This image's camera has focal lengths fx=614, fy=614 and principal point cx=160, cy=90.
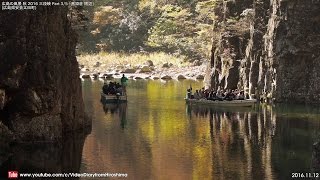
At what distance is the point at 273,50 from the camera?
61.4 m

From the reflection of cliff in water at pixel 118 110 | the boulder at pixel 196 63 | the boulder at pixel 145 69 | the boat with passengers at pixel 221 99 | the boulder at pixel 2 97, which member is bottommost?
the reflection of cliff in water at pixel 118 110

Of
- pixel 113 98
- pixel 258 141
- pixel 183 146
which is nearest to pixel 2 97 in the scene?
pixel 183 146

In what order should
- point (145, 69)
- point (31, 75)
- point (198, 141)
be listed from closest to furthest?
point (31, 75)
point (198, 141)
point (145, 69)

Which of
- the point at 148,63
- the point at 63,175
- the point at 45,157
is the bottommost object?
the point at 63,175

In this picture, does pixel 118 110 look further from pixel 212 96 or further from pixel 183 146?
pixel 183 146

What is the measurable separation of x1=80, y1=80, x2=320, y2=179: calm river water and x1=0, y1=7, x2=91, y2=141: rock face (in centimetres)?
312

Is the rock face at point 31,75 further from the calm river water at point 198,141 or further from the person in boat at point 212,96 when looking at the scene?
the person in boat at point 212,96

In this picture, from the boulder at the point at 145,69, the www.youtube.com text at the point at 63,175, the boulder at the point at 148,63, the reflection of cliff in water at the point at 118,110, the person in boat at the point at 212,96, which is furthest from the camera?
the boulder at the point at 148,63

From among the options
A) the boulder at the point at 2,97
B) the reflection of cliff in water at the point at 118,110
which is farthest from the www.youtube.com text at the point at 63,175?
the reflection of cliff in water at the point at 118,110

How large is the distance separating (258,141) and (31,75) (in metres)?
14.6

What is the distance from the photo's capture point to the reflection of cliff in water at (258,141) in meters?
30.8

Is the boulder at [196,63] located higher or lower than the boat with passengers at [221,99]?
higher

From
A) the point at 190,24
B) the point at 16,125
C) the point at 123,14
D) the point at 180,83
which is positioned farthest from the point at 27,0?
the point at 123,14

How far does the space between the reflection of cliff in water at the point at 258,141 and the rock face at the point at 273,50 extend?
557 centimetres
